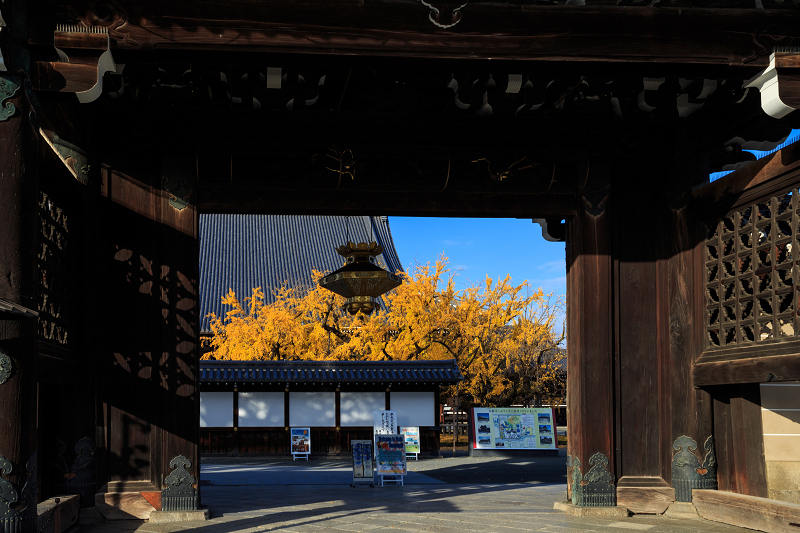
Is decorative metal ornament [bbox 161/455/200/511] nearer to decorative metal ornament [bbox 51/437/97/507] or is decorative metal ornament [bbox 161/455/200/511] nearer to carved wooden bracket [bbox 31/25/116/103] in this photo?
decorative metal ornament [bbox 51/437/97/507]

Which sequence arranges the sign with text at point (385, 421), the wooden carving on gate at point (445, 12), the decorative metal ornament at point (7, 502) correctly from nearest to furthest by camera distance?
1. the decorative metal ornament at point (7, 502)
2. the wooden carving on gate at point (445, 12)
3. the sign with text at point (385, 421)

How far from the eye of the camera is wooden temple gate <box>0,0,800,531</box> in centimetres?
737

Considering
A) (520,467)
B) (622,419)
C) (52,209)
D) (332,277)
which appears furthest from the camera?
(520,467)

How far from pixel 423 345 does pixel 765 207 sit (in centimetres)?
1805

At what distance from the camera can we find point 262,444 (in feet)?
74.0

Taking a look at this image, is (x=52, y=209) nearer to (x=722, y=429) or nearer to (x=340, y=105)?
(x=340, y=105)

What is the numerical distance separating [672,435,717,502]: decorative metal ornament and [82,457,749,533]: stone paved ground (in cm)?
40

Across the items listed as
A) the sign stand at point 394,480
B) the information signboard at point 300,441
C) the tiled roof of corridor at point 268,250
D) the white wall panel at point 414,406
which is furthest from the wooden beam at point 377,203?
the tiled roof of corridor at point 268,250

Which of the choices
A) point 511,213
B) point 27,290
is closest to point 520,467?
point 511,213

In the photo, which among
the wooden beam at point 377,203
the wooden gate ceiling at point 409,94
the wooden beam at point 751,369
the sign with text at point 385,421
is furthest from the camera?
the sign with text at point 385,421

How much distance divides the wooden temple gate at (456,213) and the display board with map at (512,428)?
1375 centimetres

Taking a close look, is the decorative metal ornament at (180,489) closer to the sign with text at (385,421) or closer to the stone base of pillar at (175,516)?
the stone base of pillar at (175,516)

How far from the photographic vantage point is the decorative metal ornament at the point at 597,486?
822 centimetres

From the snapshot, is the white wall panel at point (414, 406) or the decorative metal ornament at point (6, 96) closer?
the decorative metal ornament at point (6, 96)
